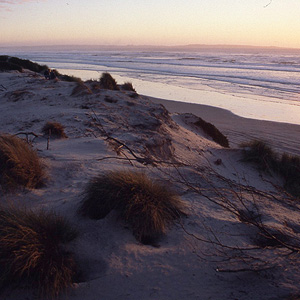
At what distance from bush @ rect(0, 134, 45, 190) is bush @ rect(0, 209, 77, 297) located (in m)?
0.90

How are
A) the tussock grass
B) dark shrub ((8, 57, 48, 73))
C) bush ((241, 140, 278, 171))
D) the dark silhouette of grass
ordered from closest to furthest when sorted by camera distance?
the tussock grass < bush ((241, 140, 278, 171)) < the dark silhouette of grass < dark shrub ((8, 57, 48, 73))

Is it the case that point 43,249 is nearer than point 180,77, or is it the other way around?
point 43,249

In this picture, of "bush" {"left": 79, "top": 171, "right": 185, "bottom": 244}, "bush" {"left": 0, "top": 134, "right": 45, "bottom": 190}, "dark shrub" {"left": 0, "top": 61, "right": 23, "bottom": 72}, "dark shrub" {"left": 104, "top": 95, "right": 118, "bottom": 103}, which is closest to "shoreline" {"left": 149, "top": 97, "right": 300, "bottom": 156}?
"dark shrub" {"left": 104, "top": 95, "right": 118, "bottom": 103}

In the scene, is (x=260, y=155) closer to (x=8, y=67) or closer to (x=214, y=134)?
(x=214, y=134)

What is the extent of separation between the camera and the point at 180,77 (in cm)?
2753

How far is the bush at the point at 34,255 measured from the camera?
7.50ft

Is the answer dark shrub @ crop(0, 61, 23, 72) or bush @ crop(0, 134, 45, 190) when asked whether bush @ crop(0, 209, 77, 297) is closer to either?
bush @ crop(0, 134, 45, 190)

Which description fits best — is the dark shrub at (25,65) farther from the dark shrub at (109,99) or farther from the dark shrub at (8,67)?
the dark shrub at (109,99)

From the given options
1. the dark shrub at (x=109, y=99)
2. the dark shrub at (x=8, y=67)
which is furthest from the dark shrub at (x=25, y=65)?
the dark shrub at (x=109, y=99)

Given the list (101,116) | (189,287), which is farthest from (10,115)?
(189,287)

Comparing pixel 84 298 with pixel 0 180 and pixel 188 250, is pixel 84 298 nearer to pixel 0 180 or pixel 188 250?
pixel 188 250

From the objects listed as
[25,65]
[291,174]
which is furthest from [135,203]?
[25,65]

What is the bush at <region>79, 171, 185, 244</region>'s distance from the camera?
9.92ft

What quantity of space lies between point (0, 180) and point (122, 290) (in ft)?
6.74
